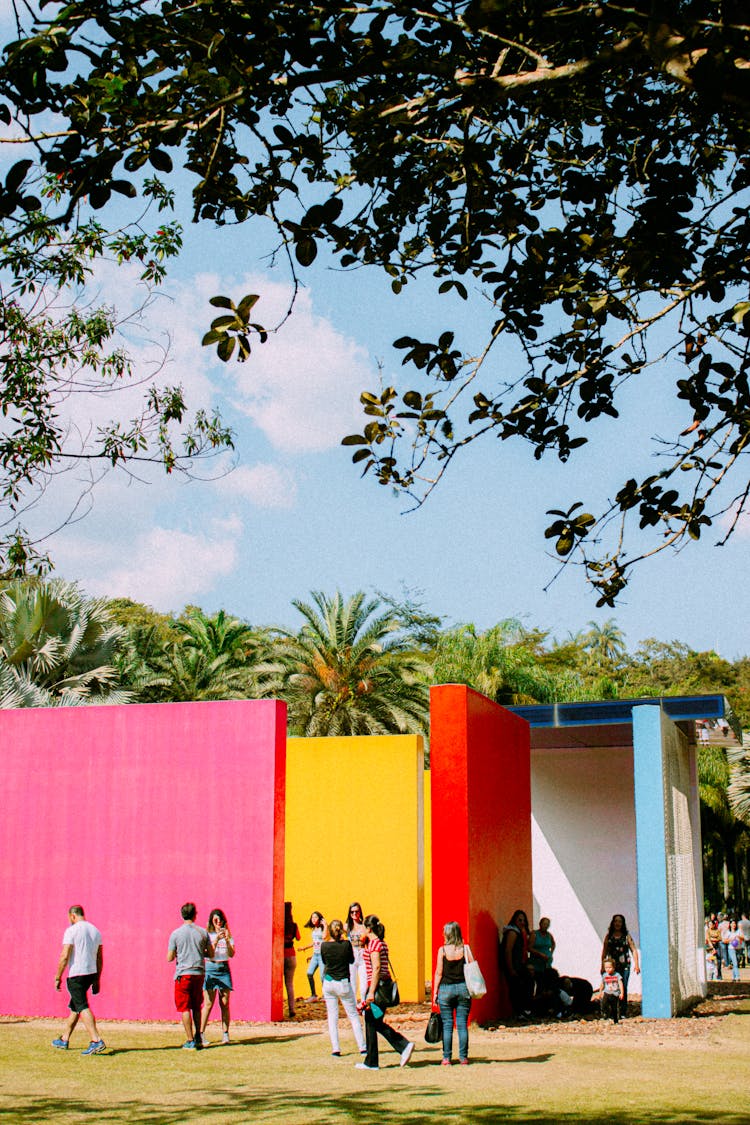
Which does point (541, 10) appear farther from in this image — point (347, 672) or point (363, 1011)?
point (347, 672)

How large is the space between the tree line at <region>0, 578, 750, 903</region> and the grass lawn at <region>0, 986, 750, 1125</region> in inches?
334

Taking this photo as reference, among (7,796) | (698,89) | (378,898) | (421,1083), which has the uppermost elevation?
(698,89)

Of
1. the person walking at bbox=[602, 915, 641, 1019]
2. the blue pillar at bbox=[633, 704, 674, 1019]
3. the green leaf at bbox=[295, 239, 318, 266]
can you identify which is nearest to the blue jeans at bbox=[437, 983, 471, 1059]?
the person walking at bbox=[602, 915, 641, 1019]

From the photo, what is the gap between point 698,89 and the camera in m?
3.95

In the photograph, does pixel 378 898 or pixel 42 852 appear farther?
pixel 378 898

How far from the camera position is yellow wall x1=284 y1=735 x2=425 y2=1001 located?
52.5 ft

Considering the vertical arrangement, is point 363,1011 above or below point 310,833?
below

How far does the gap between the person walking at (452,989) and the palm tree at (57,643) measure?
35.4ft

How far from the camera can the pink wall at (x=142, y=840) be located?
45.6 ft

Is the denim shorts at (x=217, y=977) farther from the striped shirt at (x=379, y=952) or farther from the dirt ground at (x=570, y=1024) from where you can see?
the striped shirt at (x=379, y=952)

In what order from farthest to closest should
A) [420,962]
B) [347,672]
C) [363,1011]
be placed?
[347,672] → [420,962] → [363,1011]

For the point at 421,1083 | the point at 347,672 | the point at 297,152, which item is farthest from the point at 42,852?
the point at 347,672

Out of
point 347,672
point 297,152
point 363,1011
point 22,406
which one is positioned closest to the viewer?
point 297,152

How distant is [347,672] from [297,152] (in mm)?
26548
